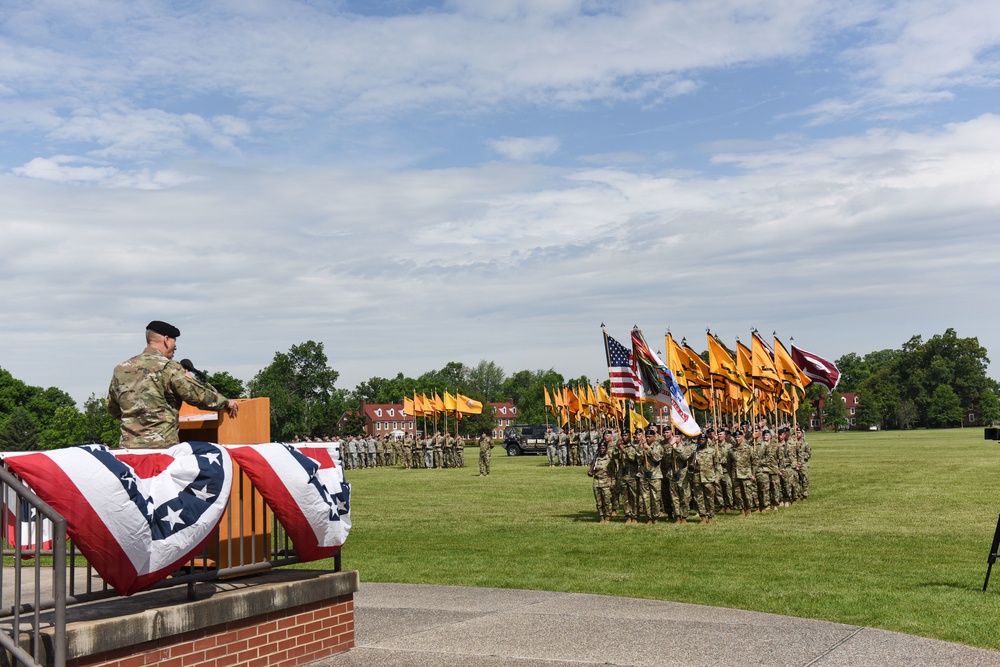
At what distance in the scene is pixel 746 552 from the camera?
45.1 feet

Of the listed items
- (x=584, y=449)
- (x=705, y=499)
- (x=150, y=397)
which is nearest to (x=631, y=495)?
(x=705, y=499)

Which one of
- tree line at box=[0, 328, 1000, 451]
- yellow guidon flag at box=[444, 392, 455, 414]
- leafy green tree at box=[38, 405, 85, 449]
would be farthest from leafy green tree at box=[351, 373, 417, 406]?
yellow guidon flag at box=[444, 392, 455, 414]

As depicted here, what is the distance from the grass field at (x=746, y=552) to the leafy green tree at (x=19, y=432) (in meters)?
58.4

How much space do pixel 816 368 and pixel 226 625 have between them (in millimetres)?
22621

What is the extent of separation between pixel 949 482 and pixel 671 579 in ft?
62.2

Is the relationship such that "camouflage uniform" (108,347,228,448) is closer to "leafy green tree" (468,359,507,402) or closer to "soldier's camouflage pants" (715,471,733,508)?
"soldier's camouflage pants" (715,471,733,508)

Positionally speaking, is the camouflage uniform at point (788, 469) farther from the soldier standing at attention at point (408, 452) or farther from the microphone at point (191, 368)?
the soldier standing at attention at point (408, 452)

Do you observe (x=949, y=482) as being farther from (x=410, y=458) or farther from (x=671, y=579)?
(x=410, y=458)

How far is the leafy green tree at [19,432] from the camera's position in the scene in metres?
75.8

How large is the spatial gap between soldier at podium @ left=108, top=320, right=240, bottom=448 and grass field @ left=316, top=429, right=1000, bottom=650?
508cm

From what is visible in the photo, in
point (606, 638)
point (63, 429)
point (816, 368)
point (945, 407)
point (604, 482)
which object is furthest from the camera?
point (945, 407)

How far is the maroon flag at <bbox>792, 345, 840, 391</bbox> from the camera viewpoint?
1052 inches

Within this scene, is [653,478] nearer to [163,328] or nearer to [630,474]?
[630,474]

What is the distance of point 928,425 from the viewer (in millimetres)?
133625
